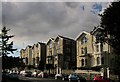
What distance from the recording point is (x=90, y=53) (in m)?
87.7

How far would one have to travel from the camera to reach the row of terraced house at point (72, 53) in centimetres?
8300

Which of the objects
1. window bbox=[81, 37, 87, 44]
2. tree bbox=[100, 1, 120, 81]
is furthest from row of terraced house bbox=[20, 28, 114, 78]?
tree bbox=[100, 1, 120, 81]

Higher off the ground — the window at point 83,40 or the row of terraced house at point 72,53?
the window at point 83,40

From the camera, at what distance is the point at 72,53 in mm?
101000

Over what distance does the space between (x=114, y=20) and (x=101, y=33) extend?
13.2 feet

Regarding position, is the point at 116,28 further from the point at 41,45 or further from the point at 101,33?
the point at 41,45

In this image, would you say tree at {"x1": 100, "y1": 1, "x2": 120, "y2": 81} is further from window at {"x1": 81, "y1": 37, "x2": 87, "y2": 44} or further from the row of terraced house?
window at {"x1": 81, "y1": 37, "x2": 87, "y2": 44}

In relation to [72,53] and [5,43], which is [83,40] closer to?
[72,53]

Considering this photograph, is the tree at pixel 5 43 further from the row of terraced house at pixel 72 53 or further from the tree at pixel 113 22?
the row of terraced house at pixel 72 53

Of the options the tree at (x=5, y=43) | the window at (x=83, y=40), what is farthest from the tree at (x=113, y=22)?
the window at (x=83, y=40)

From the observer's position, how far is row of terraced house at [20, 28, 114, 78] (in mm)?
83000

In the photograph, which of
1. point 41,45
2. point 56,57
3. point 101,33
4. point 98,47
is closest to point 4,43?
point 101,33

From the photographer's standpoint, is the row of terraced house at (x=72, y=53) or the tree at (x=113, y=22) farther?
the row of terraced house at (x=72, y=53)

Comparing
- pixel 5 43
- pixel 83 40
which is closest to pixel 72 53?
pixel 83 40
